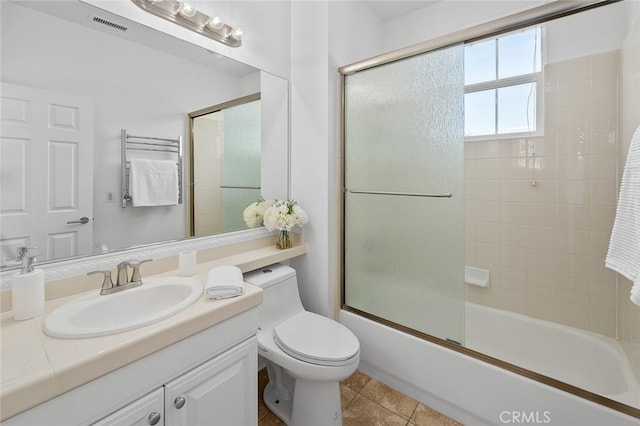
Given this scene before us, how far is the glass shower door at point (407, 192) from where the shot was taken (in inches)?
59.8

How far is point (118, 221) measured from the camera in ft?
4.18

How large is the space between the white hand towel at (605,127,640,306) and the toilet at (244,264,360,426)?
1.16m

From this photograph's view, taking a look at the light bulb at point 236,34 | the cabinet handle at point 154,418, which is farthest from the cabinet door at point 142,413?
the light bulb at point 236,34

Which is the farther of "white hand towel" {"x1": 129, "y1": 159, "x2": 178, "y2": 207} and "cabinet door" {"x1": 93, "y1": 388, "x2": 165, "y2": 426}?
"white hand towel" {"x1": 129, "y1": 159, "x2": 178, "y2": 207}

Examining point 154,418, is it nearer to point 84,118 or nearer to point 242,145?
point 84,118

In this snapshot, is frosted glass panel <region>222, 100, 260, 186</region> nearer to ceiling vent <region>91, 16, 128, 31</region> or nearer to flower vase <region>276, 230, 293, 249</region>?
flower vase <region>276, 230, 293, 249</region>

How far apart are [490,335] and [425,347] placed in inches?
32.7

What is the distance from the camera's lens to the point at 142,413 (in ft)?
2.63

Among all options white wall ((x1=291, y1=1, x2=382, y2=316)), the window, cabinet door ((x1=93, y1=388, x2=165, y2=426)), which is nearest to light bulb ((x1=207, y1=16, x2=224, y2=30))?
white wall ((x1=291, y1=1, x2=382, y2=316))

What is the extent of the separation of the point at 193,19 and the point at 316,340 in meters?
1.79

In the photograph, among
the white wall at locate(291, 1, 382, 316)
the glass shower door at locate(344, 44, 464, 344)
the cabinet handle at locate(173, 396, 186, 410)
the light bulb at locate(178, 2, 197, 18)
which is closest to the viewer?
the cabinet handle at locate(173, 396, 186, 410)

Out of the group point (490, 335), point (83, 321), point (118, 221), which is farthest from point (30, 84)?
point (490, 335)

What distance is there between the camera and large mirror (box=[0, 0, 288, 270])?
→ 39.6 inches

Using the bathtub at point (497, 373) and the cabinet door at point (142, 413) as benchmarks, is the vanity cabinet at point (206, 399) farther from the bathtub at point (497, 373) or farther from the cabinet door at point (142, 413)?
the bathtub at point (497, 373)
